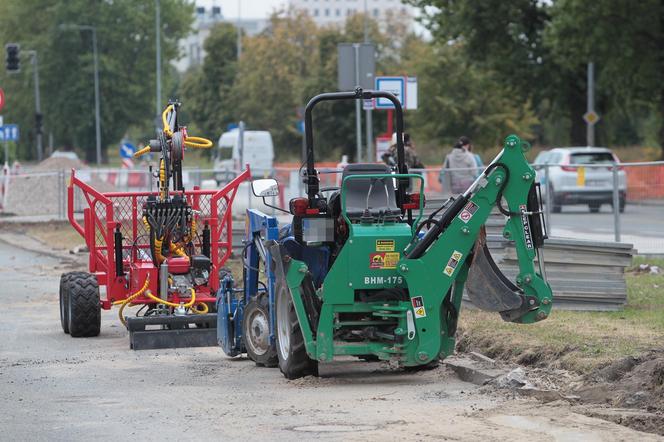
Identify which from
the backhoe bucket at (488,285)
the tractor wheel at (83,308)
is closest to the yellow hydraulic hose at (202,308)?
the tractor wheel at (83,308)

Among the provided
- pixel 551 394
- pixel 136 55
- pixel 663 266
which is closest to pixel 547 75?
pixel 663 266

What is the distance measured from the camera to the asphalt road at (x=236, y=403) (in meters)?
8.52

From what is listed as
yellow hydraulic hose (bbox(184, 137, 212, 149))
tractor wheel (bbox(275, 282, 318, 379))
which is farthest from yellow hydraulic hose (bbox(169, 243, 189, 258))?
tractor wheel (bbox(275, 282, 318, 379))

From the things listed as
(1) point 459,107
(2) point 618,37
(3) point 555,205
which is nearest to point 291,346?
(3) point 555,205

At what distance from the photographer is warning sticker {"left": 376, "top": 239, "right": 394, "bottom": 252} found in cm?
1036

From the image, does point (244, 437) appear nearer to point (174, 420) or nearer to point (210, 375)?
point (174, 420)

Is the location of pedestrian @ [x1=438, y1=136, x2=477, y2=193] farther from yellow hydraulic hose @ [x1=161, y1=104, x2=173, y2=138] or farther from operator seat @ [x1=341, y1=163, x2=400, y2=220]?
operator seat @ [x1=341, y1=163, x2=400, y2=220]

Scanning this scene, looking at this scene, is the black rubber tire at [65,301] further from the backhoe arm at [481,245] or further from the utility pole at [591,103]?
the utility pole at [591,103]

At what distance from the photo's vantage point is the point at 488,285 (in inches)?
404

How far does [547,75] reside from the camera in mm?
50875

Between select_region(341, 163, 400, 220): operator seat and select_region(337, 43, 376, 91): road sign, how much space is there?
1050cm

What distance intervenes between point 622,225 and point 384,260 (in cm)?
1194

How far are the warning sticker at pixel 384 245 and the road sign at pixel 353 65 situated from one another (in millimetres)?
10994

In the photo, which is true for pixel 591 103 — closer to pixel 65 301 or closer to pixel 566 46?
pixel 566 46
